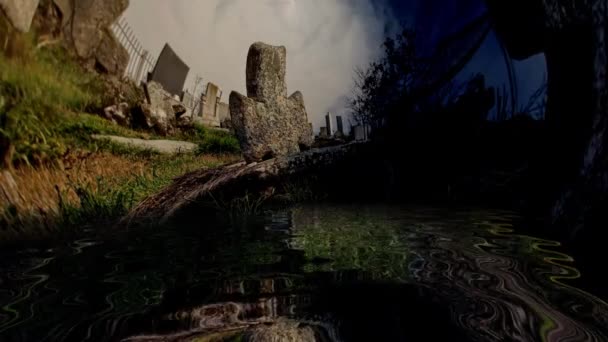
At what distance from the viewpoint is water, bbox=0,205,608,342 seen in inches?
32.0

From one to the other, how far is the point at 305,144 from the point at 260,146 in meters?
0.87

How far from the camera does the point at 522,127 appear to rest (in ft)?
9.45

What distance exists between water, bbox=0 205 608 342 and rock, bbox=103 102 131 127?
11416 millimetres

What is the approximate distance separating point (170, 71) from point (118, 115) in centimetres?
868

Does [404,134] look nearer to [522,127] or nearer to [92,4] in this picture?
[522,127]

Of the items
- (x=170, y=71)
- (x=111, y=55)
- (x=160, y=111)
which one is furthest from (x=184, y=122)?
(x=170, y=71)

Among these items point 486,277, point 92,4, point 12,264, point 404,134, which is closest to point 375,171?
point 404,134

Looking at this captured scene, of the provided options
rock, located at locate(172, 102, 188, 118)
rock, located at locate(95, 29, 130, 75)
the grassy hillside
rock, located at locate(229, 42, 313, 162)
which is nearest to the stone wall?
rock, located at locate(95, 29, 130, 75)

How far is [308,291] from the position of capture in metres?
1.05

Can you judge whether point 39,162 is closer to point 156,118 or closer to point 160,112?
point 156,118

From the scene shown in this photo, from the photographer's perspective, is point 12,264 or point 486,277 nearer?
point 486,277

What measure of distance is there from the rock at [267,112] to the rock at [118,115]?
866 centimetres

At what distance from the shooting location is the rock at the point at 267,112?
4750 mm

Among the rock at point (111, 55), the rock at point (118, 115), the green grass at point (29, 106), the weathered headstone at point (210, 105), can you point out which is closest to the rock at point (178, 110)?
the rock at point (118, 115)
